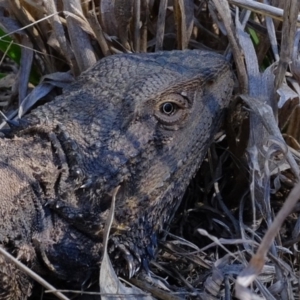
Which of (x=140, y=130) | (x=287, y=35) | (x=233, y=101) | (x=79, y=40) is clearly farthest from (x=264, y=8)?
(x=79, y=40)

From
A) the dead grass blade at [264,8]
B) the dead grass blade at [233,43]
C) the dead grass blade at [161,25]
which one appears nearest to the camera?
the dead grass blade at [264,8]

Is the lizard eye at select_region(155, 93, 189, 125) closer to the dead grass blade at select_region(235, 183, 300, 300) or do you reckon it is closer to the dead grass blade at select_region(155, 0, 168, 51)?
the dead grass blade at select_region(155, 0, 168, 51)

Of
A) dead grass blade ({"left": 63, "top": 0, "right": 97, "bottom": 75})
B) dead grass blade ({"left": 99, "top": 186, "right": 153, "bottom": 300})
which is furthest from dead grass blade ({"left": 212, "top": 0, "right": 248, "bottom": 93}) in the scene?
dead grass blade ({"left": 99, "top": 186, "right": 153, "bottom": 300})

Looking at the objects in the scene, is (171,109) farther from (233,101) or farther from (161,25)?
(161,25)

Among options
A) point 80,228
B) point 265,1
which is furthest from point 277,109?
point 80,228

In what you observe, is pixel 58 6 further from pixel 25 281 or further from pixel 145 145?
pixel 25 281

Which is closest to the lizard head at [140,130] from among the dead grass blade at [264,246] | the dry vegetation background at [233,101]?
the dry vegetation background at [233,101]

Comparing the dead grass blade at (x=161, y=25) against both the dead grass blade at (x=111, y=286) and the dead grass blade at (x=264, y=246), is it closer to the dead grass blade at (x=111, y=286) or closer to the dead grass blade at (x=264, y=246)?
the dead grass blade at (x=111, y=286)
